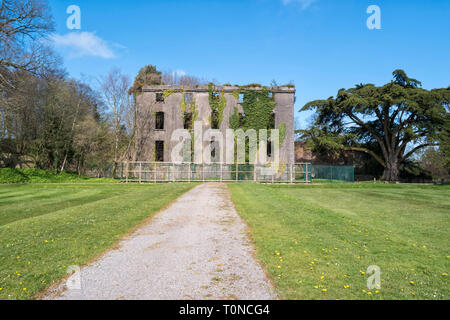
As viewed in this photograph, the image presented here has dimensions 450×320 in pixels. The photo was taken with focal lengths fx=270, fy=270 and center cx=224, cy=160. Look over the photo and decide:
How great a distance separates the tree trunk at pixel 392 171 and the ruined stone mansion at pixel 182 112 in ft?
48.5

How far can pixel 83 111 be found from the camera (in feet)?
116

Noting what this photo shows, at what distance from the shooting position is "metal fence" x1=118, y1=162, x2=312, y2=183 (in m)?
28.3

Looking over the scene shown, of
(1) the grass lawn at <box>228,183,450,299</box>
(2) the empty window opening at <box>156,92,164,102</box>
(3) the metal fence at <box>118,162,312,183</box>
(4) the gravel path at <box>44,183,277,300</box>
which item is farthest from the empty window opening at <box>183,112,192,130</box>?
(4) the gravel path at <box>44,183,277,300</box>

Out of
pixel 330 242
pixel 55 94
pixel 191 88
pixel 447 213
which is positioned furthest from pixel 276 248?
pixel 55 94

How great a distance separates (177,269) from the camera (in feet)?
14.6

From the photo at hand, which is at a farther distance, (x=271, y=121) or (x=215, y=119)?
(x=271, y=121)

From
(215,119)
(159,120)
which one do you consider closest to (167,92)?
(159,120)

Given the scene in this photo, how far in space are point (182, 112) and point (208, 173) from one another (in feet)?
28.4

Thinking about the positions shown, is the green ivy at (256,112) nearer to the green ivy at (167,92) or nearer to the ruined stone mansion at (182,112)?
the ruined stone mansion at (182,112)

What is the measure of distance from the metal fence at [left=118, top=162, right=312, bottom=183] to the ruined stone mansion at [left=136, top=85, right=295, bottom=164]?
10.8ft

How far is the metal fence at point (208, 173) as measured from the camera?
92.8 ft

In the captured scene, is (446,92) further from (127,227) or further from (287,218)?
(127,227)

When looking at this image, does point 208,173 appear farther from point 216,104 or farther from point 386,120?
point 386,120

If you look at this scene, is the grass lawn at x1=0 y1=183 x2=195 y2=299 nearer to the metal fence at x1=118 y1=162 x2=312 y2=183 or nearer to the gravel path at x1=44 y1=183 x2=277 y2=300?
the gravel path at x1=44 y1=183 x2=277 y2=300
